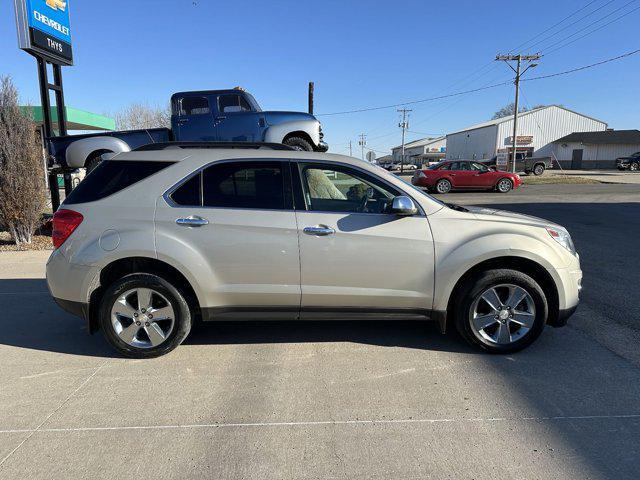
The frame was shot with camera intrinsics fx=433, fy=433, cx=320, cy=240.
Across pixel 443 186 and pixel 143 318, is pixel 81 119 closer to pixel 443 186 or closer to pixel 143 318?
pixel 443 186

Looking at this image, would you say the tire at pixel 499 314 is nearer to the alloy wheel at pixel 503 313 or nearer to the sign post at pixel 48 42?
the alloy wheel at pixel 503 313

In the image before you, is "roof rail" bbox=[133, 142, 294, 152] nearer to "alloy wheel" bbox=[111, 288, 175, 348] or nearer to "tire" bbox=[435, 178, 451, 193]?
"alloy wheel" bbox=[111, 288, 175, 348]

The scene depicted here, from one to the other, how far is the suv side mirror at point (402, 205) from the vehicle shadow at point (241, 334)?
1.31 metres

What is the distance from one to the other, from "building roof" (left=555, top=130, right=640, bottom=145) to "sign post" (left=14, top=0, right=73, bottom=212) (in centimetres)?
6297

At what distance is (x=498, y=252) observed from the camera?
364cm

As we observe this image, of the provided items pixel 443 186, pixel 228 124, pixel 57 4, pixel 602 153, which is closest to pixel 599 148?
pixel 602 153

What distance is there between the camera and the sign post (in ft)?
30.6

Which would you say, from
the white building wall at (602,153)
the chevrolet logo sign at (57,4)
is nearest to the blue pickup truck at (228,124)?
the chevrolet logo sign at (57,4)

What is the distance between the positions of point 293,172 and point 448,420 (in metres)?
2.30

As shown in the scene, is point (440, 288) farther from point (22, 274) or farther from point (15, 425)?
point (22, 274)

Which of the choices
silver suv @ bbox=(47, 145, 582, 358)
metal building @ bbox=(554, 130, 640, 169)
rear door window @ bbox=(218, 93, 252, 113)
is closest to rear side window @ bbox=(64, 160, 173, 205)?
silver suv @ bbox=(47, 145, 582, 358)

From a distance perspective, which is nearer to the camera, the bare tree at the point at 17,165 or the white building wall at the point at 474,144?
the bare tree at the point at 17,165

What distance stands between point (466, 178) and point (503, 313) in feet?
67.7

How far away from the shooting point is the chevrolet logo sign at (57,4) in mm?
10171
